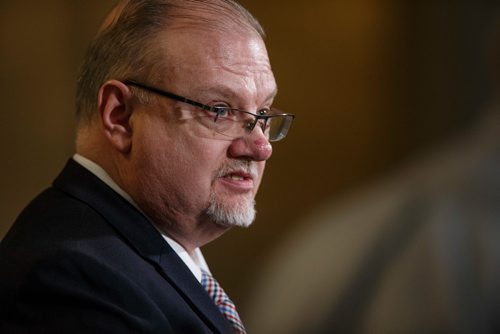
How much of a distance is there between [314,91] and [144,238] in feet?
5.00

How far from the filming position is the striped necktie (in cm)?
115

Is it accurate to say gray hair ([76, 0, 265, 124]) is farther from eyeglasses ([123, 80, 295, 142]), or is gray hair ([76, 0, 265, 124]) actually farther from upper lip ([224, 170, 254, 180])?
upper lip ([224, 170, 254, 180])

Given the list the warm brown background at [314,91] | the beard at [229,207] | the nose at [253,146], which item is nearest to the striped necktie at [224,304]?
the beard at [229,207]

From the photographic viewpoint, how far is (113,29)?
1159 millimetres

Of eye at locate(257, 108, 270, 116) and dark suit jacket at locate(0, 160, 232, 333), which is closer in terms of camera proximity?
dark suit jacket at locate(0, 160, 232, 333)

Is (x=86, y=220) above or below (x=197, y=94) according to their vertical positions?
below

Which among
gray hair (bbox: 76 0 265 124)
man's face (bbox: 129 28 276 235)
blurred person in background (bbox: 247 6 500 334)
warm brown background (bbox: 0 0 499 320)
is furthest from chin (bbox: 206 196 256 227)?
warm brown background (bbox: 0 0 499 320)

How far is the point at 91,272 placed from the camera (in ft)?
3.01

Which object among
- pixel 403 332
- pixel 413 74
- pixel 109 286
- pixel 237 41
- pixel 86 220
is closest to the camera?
pixel 109 286

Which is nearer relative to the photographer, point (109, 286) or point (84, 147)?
point (109, 286)

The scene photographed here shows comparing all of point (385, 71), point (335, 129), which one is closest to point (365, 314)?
point (335, 129)

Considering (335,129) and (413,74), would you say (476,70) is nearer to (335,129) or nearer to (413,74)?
(413,74)

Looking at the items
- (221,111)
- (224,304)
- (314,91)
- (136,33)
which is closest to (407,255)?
Result: (314,91)

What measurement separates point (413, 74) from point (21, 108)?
4.68ft
